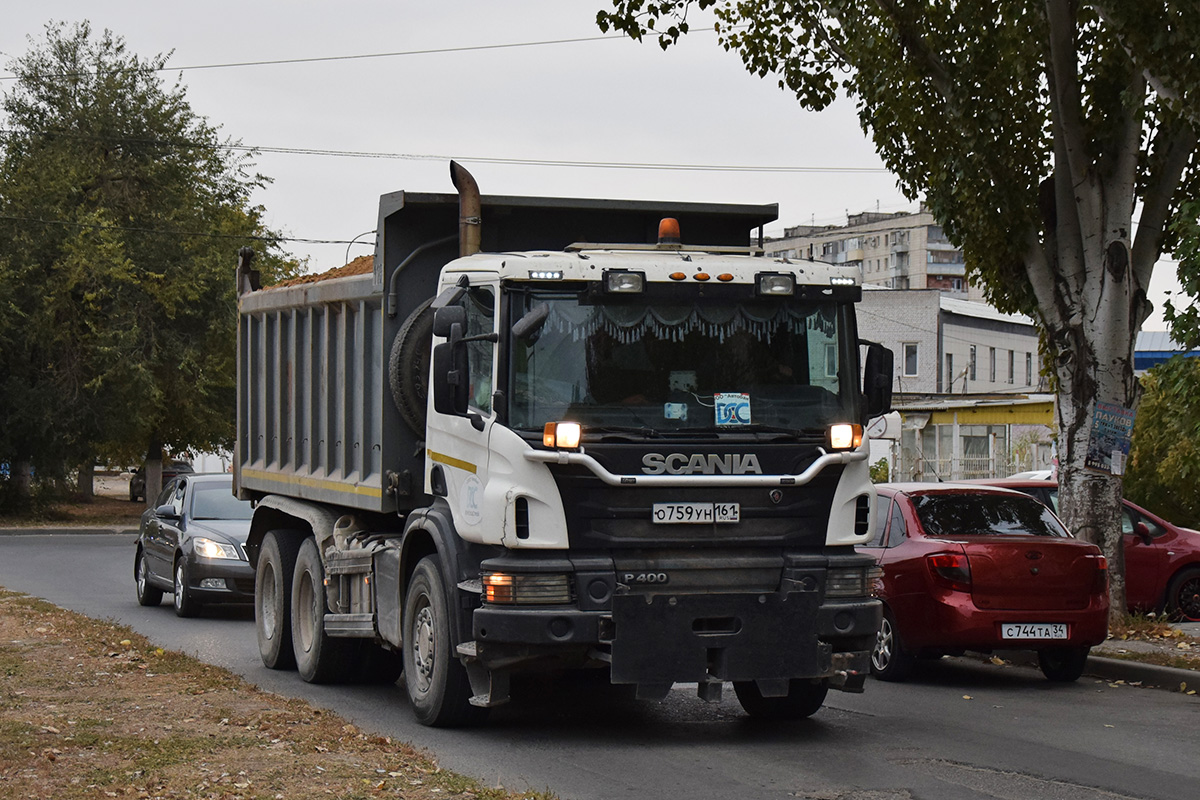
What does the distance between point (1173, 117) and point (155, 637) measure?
10699 mm

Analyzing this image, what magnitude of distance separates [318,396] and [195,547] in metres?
6.03

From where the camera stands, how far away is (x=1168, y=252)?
16.0 meters

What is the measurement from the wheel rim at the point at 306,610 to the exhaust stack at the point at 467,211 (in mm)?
3357

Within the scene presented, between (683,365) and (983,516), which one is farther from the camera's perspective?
(983,516)

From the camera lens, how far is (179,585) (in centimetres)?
1797

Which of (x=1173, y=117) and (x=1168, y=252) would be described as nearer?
(x=1173, y=117)

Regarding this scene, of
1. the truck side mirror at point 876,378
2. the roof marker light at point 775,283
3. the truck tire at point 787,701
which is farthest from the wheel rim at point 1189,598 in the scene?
the roof marker light at point 775,283

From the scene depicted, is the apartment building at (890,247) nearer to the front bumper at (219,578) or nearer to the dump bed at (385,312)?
the front bumper at (219,578)

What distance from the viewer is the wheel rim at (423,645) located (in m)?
9.84

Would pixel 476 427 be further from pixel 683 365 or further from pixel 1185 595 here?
pixel 1185 595

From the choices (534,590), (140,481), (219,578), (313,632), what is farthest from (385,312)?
(140,481)

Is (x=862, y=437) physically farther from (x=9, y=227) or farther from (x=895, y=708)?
(x=9, y=227)

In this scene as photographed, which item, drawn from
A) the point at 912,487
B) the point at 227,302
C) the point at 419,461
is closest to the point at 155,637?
the point at 419,461

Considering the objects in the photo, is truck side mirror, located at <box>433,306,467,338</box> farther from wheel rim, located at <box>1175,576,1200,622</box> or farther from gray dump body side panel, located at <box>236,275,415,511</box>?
wheel rim, located at <box>1175,576,1200,622</box>
